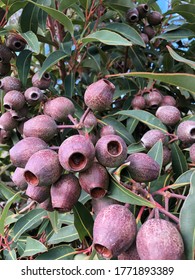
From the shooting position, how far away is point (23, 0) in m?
1.37

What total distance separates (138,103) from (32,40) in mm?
487

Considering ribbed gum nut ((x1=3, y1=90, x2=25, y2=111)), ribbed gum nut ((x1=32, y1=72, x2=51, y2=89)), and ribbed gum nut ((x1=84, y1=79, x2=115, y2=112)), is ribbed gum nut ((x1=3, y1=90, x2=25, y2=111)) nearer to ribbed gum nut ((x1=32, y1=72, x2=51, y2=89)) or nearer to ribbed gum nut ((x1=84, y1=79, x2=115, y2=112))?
ribbed gum nut ((x1=32, y1=72, x2=51, y2=89))

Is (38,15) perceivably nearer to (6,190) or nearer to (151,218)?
(6,190)

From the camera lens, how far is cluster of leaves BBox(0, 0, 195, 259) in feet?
2.90

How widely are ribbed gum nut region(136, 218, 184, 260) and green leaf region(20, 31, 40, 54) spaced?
0.79 m

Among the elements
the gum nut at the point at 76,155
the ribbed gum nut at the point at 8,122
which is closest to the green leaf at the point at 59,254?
the gum nut at the point at 76,155

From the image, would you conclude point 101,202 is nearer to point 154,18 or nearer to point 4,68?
point 4,68

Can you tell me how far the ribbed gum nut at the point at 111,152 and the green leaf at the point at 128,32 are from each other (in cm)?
65

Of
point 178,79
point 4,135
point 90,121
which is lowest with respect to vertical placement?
point 4,135

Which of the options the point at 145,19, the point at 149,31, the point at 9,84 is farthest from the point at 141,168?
the point at 145,19

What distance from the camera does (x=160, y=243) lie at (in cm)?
68

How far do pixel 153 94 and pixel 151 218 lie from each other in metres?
0.78

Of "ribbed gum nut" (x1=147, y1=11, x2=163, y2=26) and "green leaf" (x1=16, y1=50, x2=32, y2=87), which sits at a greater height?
"ribbed gum nut" (x1=147, y1=11, x2=163, y2=26)

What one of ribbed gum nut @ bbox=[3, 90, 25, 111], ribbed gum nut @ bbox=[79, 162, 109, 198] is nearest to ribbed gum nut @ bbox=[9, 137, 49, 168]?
ribbed gum nut @ bbox=[79, 162, 109, 198]
